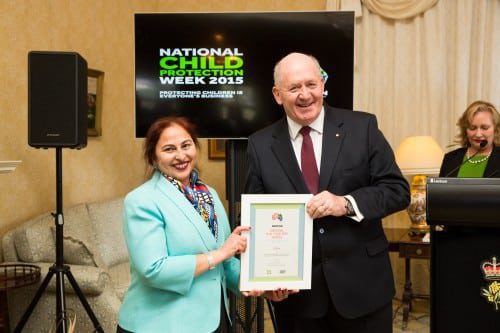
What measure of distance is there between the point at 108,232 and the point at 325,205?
276 cm

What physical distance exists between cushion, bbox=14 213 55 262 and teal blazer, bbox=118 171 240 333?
5.95 feet

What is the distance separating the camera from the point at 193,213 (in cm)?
176

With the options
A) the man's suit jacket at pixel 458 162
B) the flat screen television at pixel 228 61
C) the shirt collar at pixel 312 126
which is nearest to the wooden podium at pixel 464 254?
the shirt collar at pixel 312 126

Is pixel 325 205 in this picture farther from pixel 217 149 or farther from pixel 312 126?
pixel 217 149

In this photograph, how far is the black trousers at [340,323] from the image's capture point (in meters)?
1.78

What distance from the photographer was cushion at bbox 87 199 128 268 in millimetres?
3930

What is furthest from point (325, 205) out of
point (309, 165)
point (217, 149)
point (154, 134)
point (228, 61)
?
point (217, 149)

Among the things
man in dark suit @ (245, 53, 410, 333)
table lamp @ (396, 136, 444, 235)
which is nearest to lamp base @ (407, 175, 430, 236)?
table lamp @ (396, 136, 444, 235)

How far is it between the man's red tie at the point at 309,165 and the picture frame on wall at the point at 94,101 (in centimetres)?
288

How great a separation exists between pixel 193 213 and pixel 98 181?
9.69 ft

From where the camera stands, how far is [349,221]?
1782 mm

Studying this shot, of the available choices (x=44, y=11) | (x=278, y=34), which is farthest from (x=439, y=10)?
(x=44, y=11)

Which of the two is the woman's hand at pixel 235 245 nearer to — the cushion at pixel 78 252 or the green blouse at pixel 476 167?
the cushion at pixel 78 252

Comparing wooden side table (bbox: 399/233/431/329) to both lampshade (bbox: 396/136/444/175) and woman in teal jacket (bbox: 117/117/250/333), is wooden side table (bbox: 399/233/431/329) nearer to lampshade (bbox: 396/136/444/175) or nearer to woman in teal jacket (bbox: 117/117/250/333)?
lampshade (bbox: 396/136/444/175)
